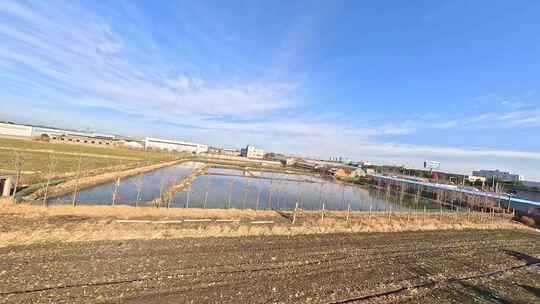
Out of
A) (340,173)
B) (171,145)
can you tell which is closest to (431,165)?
(340,173)

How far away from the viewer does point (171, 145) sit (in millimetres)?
107688

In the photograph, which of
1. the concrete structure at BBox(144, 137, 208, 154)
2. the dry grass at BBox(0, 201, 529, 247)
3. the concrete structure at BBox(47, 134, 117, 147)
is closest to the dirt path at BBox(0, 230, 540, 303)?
the dry grass at BBox(0, 201, 529, 247)

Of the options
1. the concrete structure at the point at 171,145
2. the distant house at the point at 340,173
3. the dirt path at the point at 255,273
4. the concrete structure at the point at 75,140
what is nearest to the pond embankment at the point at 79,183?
the dirt path at the point at 255,273

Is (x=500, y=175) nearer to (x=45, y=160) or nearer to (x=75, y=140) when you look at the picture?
(x=45, y=160)

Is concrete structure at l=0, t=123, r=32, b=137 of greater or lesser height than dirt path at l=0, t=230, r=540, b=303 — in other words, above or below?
above

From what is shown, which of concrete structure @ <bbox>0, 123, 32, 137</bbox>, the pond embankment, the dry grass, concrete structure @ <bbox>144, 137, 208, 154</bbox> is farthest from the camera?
concrete structure @ <bbox>144, 137, 208, 154</bbox>

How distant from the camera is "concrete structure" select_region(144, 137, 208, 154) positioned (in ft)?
341

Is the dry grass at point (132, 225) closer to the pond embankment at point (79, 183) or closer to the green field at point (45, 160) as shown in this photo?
the pond embankment at point (79, 183)

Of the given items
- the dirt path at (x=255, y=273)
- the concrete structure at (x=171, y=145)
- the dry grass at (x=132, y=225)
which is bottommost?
the dry grass at (x=132, y=225)

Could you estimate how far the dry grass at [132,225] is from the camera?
25.4ft

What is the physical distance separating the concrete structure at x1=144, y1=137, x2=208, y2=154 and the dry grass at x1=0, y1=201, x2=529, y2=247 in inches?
3783

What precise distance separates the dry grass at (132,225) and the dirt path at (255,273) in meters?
0.71

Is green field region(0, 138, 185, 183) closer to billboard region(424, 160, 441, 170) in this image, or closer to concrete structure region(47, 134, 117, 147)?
concrete structure region(47, 134, 117, 147)

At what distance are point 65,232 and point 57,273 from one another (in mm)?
3048
